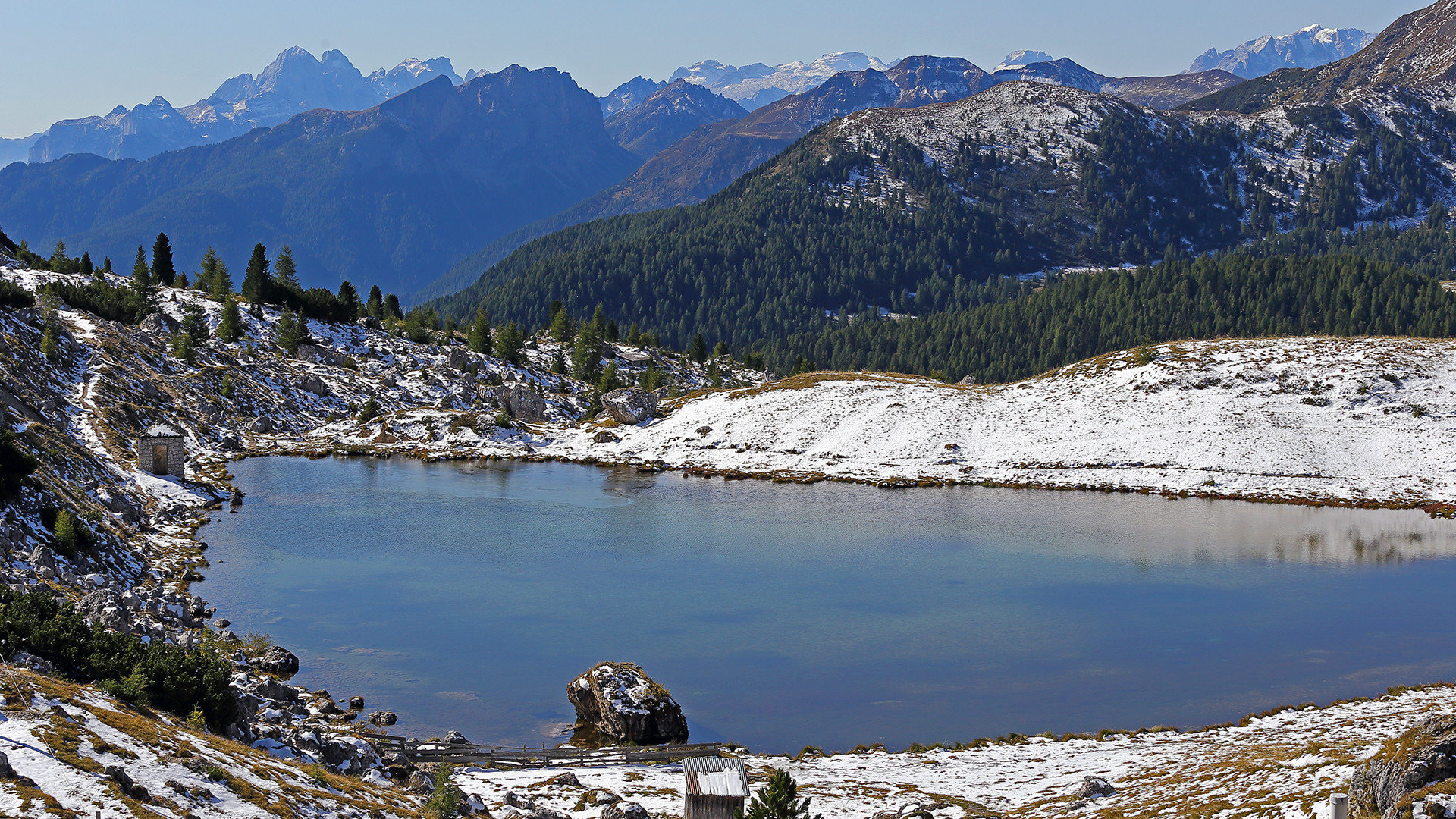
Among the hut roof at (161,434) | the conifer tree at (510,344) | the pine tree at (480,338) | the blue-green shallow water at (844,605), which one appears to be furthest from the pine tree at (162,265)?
the hut roof at (161,434)

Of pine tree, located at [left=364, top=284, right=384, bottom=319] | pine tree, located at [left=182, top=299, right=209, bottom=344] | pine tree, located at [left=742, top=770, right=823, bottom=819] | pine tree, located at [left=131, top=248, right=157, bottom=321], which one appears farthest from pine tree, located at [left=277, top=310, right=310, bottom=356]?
pine tree, located at [left=742, top=770, right=823, bottom=819]

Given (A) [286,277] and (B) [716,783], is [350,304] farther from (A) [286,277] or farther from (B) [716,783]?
(B) [716,783]

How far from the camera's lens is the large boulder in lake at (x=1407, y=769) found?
19797 mm

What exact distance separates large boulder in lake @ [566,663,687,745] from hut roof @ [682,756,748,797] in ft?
26.3

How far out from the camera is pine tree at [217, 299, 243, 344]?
121 meters

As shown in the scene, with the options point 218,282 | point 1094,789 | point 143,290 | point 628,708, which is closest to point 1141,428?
point 1094,789

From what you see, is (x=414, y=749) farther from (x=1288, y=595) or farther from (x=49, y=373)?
(x=49, y=373)

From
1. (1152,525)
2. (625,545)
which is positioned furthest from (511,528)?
(1152,525)

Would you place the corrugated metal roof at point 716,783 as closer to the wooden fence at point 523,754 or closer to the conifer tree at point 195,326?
the wooden fence at point 523,754

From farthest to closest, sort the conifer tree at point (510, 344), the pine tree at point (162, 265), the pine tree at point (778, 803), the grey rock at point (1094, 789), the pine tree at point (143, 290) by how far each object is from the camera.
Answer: the conifer tree at point (510, 344)
the pine tree at point (162, 265)
the pine tree at point (143, 290)
the grey rock at point (1094, 789)
the pine tree at point (778, 803)

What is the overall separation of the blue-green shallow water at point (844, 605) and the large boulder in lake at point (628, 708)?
1.25 meters

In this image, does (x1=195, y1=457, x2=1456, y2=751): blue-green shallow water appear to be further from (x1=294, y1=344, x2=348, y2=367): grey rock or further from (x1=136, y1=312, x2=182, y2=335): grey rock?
(x1=294, y1=344, x2=348, y2=367): grey rock

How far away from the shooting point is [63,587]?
4053 centimetres

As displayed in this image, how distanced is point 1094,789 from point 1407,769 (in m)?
9.33
